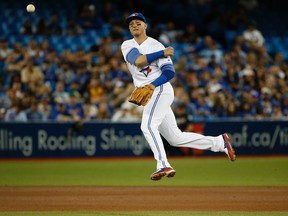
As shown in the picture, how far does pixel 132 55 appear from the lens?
8.79 meters

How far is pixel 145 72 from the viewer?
891 centimetres

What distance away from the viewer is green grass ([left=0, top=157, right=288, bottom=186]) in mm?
12172

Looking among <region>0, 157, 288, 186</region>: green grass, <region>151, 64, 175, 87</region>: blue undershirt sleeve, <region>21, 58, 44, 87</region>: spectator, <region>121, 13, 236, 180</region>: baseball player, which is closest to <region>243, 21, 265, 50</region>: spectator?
<region>0, 157, 288, 186</region>: green grass

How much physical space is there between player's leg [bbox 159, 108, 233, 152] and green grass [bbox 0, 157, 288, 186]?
2701 mm

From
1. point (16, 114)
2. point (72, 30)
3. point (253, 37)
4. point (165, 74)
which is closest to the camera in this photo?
point (165, 74)

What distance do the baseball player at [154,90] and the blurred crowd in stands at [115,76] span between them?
8.23 metres

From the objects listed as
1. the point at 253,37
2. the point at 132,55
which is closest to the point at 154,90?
the point at 132,55

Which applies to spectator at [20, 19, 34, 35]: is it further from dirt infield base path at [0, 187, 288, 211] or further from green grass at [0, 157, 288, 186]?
dirt infield base path at [0, 187, 288, 211]

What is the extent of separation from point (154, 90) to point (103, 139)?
856 centimetres

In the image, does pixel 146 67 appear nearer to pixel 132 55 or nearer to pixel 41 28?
pixel 132 55

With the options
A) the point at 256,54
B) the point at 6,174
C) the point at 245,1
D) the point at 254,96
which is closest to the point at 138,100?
the point at 6,174

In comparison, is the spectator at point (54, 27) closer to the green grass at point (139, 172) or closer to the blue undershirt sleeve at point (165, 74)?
the green grass at point (139, 172)

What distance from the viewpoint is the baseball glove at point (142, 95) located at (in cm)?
860

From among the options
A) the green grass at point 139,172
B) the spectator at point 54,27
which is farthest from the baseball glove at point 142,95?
the spectator at point 54,27
